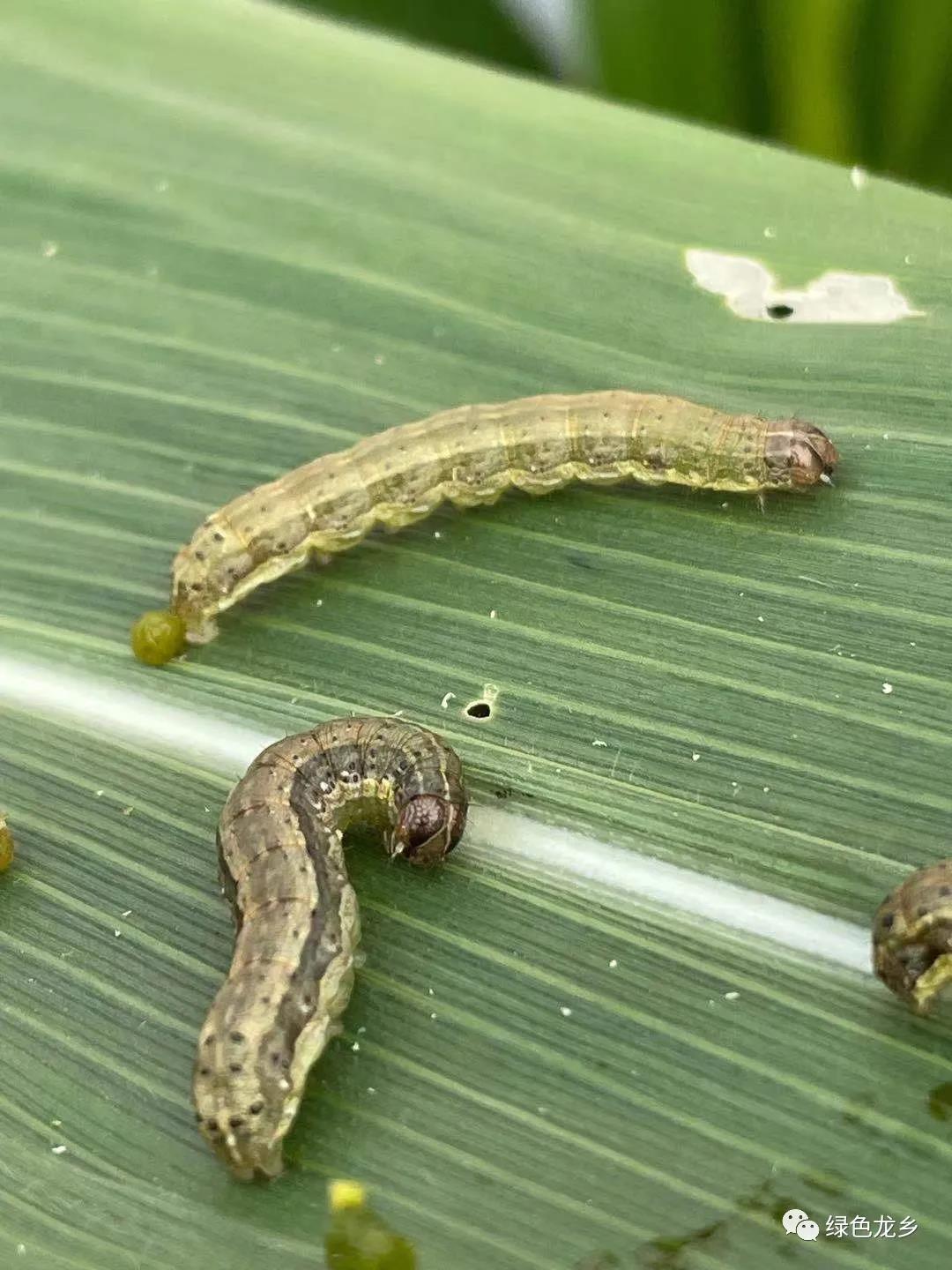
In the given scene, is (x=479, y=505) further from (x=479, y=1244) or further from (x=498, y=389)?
(x=479, y=1244)

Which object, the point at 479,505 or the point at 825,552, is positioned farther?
the point at 479,505

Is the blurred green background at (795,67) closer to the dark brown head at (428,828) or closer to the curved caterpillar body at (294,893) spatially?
the curved caterpillar body at (294,893)

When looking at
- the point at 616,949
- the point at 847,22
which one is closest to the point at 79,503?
the point at 616,949

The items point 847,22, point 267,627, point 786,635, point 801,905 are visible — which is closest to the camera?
point 801,905

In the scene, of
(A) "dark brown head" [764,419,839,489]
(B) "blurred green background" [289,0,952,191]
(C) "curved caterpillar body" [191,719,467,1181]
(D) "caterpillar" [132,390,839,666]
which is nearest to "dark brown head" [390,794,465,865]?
(C) "curved caterpillar body" [191,719,467,1181]

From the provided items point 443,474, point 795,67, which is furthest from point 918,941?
point 795,67

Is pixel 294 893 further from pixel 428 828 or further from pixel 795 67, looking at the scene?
pixel 795 67

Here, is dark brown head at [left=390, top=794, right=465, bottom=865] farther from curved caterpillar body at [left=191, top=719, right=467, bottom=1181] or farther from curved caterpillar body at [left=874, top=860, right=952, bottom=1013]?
curved caterpillar body at [left=874, top=860, right=952, bottom=1013]
